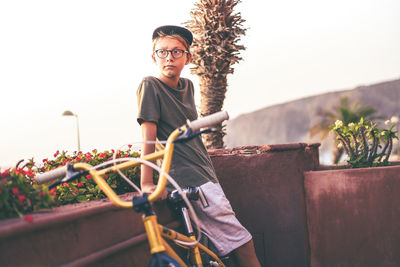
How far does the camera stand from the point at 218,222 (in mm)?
3088

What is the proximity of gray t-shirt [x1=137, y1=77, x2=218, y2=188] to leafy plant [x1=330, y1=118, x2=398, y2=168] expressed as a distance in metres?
2.65

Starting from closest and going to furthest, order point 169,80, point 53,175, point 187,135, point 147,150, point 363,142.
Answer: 1. point 187,135
2. point 53,175
3. point 147,150
4. point 169,80
5. point 363,142

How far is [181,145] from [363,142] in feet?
9.80

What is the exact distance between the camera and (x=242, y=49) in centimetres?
683

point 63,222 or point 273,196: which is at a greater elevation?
point 63,222

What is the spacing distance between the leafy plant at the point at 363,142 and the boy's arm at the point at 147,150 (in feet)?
10.4

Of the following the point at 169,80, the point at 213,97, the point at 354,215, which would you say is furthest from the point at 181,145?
the point at 213,97

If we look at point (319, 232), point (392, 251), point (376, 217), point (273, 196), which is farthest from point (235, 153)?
point (392, 251)

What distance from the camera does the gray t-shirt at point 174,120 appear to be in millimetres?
2889

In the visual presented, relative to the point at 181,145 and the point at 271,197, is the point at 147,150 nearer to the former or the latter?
the point at 181,145

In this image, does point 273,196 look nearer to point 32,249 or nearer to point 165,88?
point 165,88

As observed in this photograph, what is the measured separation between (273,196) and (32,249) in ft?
9.75

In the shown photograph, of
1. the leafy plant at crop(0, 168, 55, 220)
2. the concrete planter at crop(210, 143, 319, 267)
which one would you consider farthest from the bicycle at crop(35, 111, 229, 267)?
the concrete planter at crop(210, 143, 319, 267)

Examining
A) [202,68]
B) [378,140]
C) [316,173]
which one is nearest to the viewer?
[316,173]
